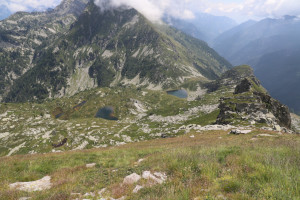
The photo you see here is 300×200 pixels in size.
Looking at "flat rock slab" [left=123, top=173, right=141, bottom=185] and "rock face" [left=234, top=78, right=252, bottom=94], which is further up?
"rock face" [left=234, top=78, right=252, bottom=94]

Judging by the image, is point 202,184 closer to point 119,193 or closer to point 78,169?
point 119,193

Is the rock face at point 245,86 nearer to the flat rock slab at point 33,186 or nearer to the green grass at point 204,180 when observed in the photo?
the green grass at point 204,180

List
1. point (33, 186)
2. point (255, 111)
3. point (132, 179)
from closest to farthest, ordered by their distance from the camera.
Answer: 1. point (132, 179)
2. point (33, 186)
3. point (255, 111)

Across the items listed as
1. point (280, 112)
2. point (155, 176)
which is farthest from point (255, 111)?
point (155, 176)

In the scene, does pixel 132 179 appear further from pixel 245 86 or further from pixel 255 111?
pixel 245 86

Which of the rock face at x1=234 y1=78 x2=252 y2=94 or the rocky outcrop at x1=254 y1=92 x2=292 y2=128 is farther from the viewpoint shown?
the rock face at x1=234 y1=78 x2=252 y2=94

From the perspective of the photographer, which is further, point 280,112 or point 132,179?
point 280,112

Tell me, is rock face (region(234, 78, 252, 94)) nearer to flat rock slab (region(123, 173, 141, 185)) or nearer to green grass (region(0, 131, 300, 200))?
green grass (region(0, 131, 300, 200))

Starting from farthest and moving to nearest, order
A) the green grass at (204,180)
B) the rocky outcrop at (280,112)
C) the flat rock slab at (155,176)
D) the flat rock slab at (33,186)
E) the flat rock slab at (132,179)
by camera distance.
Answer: the rocky outcrop at (280,112) → the flat rock slab at (33,186) → the flat rock slab at (132,179) → the flat rock slab at (155,176) → the green grass at (204,180)

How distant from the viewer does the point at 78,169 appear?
1021cm

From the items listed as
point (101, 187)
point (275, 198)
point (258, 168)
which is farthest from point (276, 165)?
point (101, 187)

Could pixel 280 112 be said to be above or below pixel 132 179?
above

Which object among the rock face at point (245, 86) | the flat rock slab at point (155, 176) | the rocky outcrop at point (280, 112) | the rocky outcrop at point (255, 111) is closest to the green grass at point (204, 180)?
the flat rock slab at point (155, 176)

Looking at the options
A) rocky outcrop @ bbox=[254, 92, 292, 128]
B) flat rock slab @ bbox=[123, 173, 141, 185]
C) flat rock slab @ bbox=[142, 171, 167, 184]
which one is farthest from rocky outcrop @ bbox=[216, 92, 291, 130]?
flat rock slab @ bbox=[123, 173, 141, 185]
